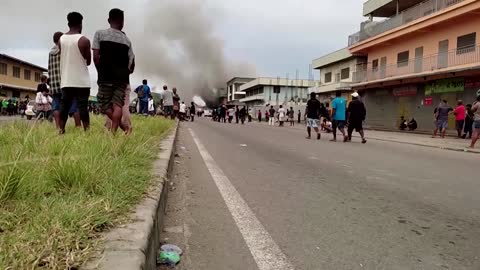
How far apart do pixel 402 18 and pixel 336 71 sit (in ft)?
45.4

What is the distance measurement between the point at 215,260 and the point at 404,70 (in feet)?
95.7

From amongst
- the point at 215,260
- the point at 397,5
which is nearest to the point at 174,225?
the point at 215,260

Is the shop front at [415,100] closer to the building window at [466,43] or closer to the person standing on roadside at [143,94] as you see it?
the building window at [466,43]

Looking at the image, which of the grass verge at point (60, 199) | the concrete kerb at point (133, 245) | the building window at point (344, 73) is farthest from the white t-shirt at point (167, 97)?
the building window at point (344, 73)

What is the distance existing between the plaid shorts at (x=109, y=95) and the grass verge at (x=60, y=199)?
1.83 meters

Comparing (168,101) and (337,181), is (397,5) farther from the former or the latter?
(337,181)

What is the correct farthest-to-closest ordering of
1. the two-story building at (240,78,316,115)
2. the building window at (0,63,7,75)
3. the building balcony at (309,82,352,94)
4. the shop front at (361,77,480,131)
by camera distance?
the two-story building at (240,78,316,115) < the building window at (0,63,7,75) < the building balcony at (309,82,352,94) < the shop front at (361,77,480,131)

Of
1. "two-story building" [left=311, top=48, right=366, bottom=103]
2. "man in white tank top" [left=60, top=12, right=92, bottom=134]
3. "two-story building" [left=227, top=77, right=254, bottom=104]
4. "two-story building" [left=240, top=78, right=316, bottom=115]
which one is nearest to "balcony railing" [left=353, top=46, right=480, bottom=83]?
"two-story building" [left=311, top=48, right=366, bottom=103]

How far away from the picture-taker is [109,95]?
6.67 metres

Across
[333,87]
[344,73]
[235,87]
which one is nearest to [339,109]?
[344,73]

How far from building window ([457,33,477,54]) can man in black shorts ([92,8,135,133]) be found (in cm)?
2204

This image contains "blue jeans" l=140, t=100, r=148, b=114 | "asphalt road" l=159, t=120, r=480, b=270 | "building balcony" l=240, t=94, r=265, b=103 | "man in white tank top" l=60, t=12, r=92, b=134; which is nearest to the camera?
"asphalt road" l=159, t=120, r=480, b=270

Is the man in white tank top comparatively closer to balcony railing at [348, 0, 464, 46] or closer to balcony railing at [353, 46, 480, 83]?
balcony railing at [353, 46, 480, 83]

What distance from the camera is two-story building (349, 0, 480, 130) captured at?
24406 millimetres
